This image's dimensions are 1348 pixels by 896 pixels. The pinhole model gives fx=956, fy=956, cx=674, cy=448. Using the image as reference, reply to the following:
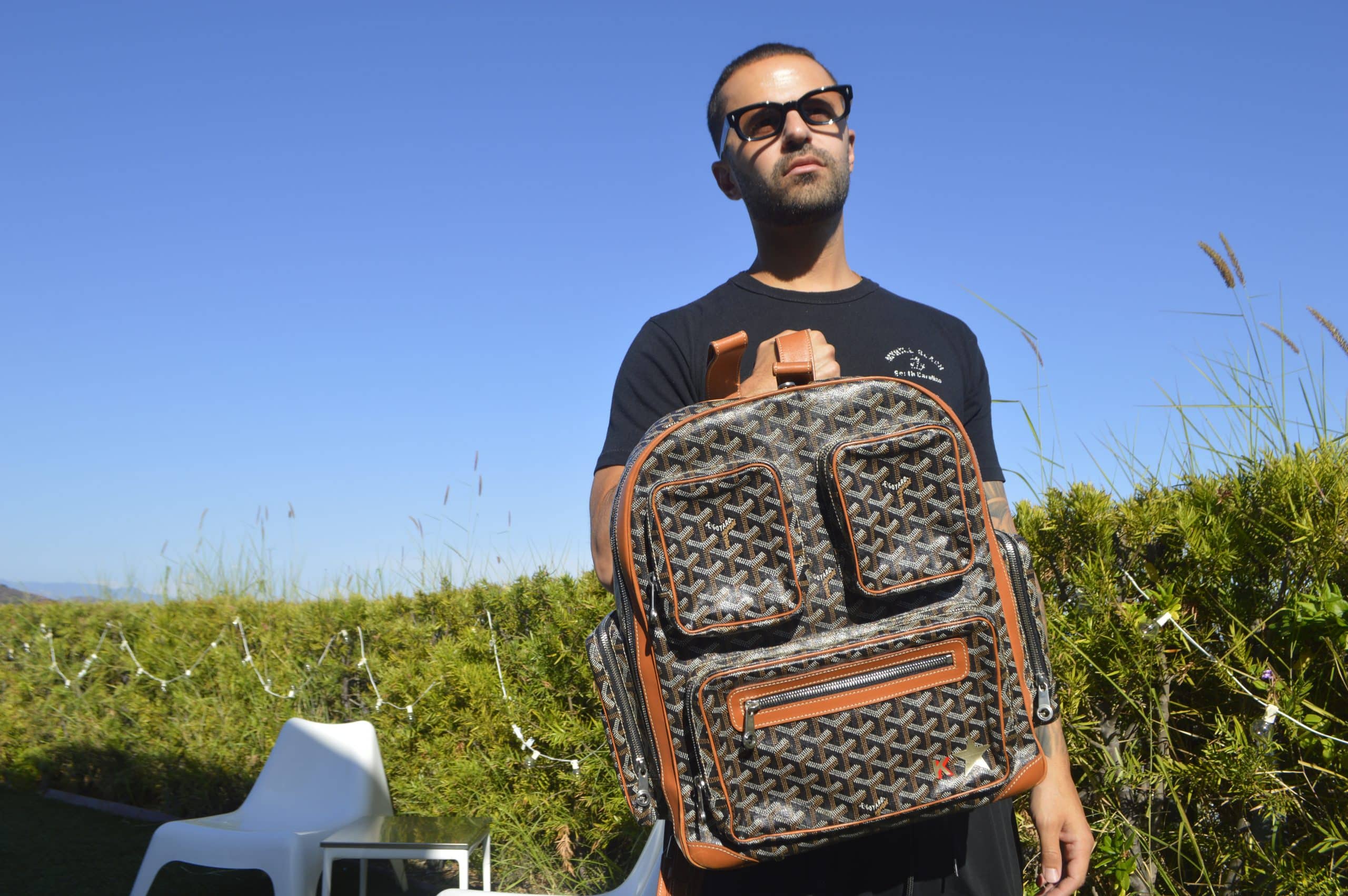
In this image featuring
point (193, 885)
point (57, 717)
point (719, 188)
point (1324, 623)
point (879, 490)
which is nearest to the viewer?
point (879, 490)

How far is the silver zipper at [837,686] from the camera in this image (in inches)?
47.5

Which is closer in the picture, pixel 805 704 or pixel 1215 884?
pixel 805 704

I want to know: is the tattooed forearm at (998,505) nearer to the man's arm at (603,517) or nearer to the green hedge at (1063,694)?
the man's arm at (603,517)

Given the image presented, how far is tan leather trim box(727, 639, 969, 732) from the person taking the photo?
1.21 m

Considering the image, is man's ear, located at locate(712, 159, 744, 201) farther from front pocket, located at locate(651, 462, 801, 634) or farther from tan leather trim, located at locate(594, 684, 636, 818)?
tan leather trim, located at locate(594, 684, 636, 818)

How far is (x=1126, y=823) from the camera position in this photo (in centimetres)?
241

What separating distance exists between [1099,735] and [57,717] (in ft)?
22.7

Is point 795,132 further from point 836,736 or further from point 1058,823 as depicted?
point 1058,823

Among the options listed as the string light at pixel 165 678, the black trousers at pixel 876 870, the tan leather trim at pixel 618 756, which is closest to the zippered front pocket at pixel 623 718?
the tan leather trim at pixel 618 756

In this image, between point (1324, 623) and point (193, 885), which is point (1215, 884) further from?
point (193, 885)

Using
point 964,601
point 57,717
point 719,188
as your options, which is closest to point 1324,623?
point 964,601

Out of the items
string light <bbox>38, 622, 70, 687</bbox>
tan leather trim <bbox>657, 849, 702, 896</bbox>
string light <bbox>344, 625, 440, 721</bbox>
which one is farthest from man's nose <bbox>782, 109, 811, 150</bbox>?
string light <bbox>38, 622, 70, 687</bbox>

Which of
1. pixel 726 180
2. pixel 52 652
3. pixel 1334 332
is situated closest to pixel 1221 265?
pixel 1334 332

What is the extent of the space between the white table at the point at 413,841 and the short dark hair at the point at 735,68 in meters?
2.61
